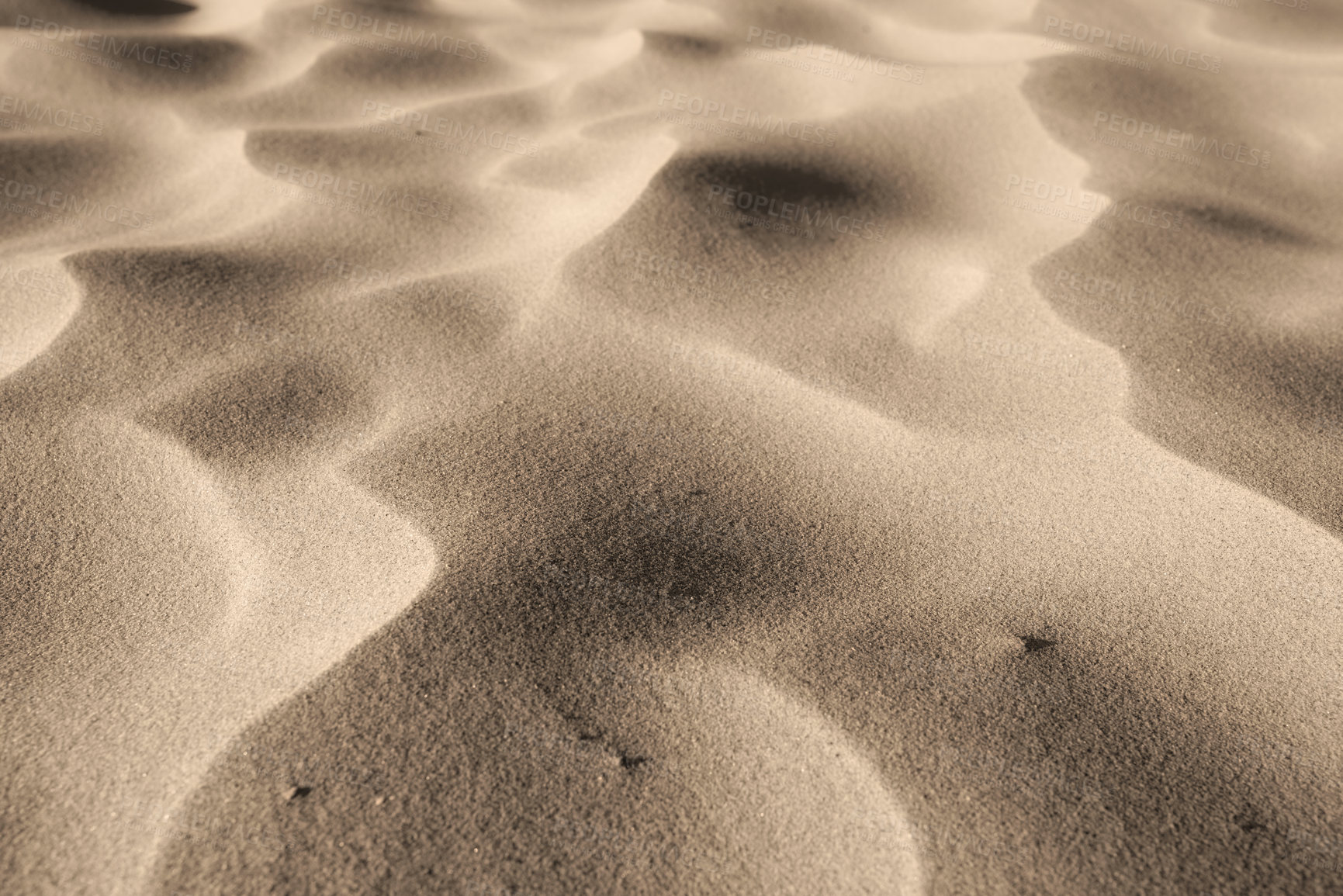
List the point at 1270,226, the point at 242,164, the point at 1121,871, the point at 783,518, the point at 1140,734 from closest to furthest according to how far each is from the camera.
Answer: the point at 1121,871 → the point at 1140,734 → the point at 783,518 → the point at 1270,226 → the point at 242,164

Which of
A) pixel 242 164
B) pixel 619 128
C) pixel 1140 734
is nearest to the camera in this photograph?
pixel 1140 734

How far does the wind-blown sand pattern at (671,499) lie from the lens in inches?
31.9

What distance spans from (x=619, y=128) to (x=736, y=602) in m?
1.34

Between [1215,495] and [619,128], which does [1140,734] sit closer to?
[1215,495]

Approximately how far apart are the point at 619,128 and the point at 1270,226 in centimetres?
116

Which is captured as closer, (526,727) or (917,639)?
(526,727)

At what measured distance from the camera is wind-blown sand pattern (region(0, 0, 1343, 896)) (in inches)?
31.9

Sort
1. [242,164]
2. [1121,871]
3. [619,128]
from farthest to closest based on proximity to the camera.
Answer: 1. [619,128]
2. [242,164]
3. [1121,871]

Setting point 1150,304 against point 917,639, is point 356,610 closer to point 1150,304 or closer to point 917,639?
point 917,639

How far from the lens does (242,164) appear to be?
190cm

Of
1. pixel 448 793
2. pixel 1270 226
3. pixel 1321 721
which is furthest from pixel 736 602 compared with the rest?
pixel 1270 226

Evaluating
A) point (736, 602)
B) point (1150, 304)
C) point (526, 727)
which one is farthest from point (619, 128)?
point (526, 727)

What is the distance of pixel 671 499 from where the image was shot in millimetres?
1133

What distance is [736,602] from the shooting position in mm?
999
